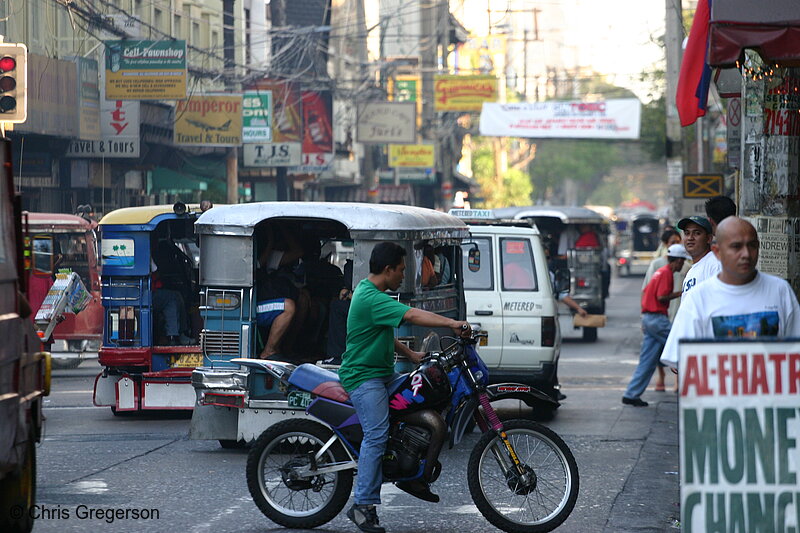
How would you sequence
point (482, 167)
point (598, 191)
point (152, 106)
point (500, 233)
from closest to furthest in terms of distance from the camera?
point (500, 233)
point (152, 106)
point (482, 167)
point (598, 191)

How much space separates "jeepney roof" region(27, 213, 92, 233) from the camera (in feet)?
60.3

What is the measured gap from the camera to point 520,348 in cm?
1419

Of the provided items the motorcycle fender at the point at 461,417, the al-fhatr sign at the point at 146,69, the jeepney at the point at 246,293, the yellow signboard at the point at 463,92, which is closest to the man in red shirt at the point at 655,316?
the jeepney at the point at 246,293

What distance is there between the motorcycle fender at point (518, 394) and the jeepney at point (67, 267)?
10.4m

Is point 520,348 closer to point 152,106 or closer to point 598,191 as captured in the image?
point 152,106

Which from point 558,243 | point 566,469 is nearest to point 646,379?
point 566,469

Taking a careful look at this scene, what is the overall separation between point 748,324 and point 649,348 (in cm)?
838

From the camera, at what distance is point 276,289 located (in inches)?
450

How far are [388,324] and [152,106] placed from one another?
23.2 m

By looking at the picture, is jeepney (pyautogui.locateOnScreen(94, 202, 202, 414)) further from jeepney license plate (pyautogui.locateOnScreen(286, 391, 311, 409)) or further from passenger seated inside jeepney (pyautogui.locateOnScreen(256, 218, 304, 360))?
jeepney license plate (pyautogui.locateOnScreen(286, 391, 311, 409))

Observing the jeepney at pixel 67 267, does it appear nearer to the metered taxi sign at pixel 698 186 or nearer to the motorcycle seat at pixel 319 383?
the motorcycle seat at pixel 319 383

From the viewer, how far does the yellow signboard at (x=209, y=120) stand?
1182 inches

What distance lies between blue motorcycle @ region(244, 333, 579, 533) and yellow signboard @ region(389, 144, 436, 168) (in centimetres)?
4096

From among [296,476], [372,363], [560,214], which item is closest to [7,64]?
[296,476]
